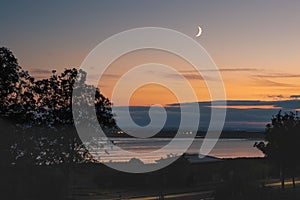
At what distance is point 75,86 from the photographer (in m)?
32.7

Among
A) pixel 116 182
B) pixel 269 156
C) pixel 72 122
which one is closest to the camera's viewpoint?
pixel 72 122

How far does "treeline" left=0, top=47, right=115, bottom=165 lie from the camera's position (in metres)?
26.0

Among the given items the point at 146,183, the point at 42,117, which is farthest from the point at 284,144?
the point at 42,117

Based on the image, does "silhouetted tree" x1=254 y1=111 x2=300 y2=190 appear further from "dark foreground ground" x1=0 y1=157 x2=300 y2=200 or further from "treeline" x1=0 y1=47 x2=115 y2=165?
"treeline" x1=0 y1=47 x2=115 y2=165

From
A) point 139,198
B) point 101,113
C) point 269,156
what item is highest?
point 101,113

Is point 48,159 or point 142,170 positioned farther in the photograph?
point 142,170

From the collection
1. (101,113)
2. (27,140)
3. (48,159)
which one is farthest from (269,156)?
(27,140)

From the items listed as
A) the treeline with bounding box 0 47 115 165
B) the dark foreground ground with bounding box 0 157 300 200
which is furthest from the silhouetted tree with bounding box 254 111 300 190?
the treeline with bounding box 0 47 115 165

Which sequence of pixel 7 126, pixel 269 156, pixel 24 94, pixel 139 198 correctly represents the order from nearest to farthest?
pixel 7 126 < pixel 24 94 < pixel 139 198 < pixel 269 156

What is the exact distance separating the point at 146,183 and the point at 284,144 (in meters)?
12.2

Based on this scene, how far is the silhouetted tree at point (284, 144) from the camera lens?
42.5m

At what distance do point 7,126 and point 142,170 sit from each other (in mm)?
23376

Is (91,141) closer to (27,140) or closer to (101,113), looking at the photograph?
(101,113)

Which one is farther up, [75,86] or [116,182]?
[75,86]
